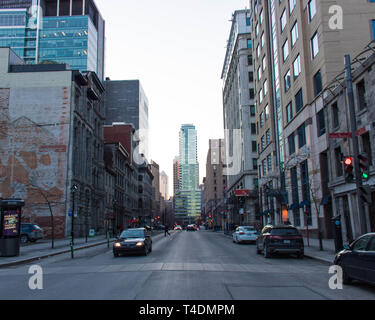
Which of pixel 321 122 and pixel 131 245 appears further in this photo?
pixel 321 122

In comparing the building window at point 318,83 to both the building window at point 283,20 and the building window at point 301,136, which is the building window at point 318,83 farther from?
the building window at point 283,20

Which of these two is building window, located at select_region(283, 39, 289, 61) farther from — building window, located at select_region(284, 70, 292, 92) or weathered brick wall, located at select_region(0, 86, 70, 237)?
weathered brick wall, located at select_region(0, 86, 70, 237)

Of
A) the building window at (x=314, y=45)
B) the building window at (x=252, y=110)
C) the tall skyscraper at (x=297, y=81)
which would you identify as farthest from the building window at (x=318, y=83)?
the building window at (x=252, y=110)

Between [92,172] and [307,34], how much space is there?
3594 centimetres

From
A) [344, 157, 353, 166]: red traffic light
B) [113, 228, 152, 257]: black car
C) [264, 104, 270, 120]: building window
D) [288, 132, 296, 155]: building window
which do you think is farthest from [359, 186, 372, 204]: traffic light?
[264, 104, 270, 120]: building window

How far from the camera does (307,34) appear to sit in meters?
33.7

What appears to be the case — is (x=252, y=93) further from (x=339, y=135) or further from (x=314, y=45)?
(x=339, y=135)

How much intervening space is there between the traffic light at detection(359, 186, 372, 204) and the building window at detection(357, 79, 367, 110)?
10.4 meters

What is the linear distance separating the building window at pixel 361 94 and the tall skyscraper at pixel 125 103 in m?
119

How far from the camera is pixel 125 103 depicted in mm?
143875

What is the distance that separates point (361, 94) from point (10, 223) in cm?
2218

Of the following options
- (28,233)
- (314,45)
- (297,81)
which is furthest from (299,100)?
(28,233)

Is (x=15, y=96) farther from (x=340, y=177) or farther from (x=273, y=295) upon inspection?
(x=273, y=295)
